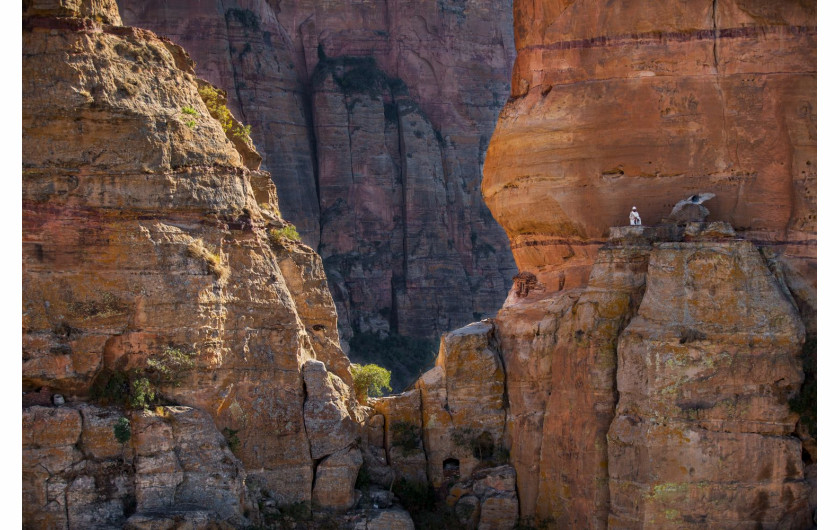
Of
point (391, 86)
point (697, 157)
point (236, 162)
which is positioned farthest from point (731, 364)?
point (391, 86)

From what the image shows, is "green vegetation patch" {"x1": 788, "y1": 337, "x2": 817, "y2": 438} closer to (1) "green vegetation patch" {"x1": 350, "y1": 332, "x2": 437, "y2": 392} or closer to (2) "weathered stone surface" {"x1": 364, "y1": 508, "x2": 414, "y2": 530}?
(2) "weathered stone surface" {"x1": 364, "y1": 508, "x2": 414, "y2": 530}

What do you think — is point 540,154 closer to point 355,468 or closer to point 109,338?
point 355,468

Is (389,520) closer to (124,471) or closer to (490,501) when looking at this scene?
(490,501)

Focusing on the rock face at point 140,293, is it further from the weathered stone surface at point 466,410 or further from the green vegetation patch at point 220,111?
the weathered stone surface at point 466,410

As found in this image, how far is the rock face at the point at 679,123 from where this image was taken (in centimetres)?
3419

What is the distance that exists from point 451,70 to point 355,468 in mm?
65562

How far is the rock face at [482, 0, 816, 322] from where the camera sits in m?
34.2

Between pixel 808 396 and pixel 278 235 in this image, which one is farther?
pixel 278 235

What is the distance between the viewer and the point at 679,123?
3462 centimetres

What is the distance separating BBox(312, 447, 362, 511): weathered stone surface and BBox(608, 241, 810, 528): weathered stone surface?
26.3 feet

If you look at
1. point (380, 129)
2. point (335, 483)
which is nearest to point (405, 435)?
point (335, 483)

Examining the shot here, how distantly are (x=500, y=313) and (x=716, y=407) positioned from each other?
865cm

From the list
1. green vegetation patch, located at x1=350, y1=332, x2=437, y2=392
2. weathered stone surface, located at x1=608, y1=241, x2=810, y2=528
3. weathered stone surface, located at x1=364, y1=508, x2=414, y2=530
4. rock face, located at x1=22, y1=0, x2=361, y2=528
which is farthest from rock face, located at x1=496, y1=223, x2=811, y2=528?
green vegetation patch, located at x1=350, y1=332, x2=437, y2=392

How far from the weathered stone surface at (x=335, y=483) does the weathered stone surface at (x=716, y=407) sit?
801 centimetres
